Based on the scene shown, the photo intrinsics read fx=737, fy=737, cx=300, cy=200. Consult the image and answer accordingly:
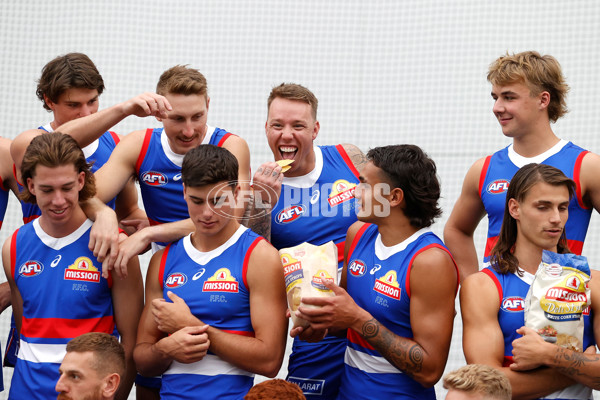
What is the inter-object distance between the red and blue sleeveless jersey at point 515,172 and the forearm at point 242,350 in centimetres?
115

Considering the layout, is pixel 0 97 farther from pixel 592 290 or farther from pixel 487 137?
pixel 592 290

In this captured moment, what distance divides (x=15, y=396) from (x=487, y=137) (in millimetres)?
5793

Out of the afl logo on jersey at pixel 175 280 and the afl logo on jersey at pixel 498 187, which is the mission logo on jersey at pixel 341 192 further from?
the afl logo on jersey at pixel 175 280

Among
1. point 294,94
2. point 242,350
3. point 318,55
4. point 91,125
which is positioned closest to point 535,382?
point 242,350

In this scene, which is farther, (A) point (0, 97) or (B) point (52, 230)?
(A) point (0, 97)

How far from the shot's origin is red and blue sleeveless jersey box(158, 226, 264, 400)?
2.93m

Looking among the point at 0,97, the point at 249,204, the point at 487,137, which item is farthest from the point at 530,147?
the point at 0,97

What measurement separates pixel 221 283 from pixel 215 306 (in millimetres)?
95

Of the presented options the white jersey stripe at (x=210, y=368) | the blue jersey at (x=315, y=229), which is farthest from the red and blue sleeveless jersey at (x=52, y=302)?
the blue jersey at (x=315, y=229)

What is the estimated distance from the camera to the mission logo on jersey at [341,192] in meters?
3.65

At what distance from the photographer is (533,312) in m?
2.69

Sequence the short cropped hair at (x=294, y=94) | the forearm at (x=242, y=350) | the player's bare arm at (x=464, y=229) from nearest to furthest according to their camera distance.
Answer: the forearm at (x=242, y=350)
the player's bare arm at (x=464, y=229)
the short cropped hair at (x=294, y=94)

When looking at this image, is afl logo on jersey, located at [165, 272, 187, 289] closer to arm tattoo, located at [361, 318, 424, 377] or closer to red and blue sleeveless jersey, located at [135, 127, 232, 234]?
red and blue sleeveless jersey, located at [135, 127, 232, 234]

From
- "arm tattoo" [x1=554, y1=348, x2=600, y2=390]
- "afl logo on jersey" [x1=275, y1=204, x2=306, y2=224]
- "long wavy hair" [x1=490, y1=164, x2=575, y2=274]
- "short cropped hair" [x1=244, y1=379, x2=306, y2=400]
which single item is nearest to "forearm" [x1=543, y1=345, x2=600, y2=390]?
"arm tattoo" [x1=554, y1=348, x2=600, y2=390]
